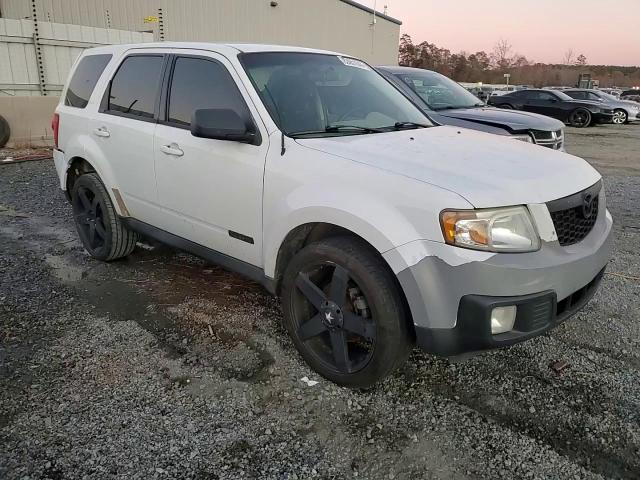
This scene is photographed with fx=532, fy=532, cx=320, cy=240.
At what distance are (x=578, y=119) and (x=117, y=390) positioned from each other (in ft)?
71.7

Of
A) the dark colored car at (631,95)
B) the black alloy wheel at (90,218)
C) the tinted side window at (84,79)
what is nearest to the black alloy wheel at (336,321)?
the black alloy wheel at (90,218)

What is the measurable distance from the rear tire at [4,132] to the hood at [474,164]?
9.87 m

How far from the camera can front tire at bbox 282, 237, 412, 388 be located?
2.56 metres

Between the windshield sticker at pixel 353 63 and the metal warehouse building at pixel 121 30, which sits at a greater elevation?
the metal warehouse building at pixel 121 30

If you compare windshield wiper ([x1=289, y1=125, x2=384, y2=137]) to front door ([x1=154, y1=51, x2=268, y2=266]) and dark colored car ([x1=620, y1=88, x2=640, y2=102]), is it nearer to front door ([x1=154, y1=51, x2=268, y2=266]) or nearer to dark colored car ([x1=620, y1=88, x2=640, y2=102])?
front door ([x1=154, y1=51, x2=268, y2=266])

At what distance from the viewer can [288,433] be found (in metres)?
2.55

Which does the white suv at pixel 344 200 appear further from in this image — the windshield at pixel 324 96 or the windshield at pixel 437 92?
the windshield at pixel 437 92

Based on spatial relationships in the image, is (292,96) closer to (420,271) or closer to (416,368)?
(420,271)

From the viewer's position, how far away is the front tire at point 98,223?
448 cm

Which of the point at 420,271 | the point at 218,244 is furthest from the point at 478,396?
the point at 218,244

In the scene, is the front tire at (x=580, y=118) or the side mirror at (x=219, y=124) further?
the front tire at (x=580, y=118)

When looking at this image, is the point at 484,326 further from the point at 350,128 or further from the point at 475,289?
the point at 350,128

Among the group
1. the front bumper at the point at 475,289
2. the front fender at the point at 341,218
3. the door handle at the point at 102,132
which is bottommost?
the front bumper at the point at 475,289

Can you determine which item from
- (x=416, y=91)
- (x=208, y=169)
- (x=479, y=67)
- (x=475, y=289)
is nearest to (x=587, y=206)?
(x=475, y=289)
